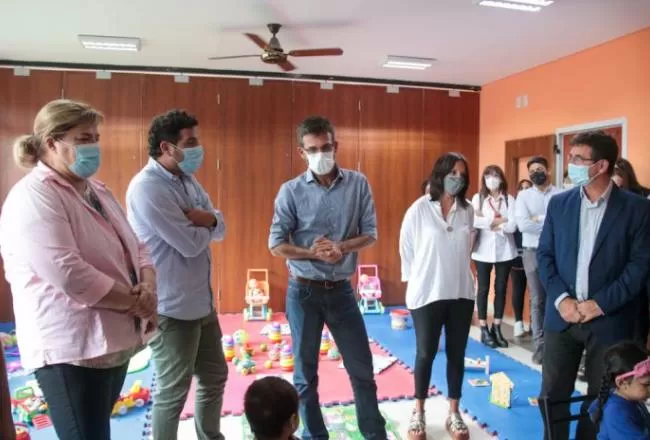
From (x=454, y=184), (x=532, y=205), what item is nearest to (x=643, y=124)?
(x=532, y=205)

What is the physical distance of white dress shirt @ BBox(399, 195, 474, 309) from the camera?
2598mm

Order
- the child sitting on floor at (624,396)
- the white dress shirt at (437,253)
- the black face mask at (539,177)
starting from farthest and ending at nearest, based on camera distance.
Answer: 1. the black face mask at (539,177)
2. the white dress shirt at (437,253)
3. the child sitting on floor at (624,396)

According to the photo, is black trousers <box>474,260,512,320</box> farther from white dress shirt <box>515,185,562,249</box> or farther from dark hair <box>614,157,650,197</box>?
dark hair <box>614,157,650,197</box>

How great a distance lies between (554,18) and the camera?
13.3ft

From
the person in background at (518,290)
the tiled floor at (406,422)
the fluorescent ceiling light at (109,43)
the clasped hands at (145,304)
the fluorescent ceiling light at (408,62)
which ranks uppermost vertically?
the fluorescent ceiling light at (109,43)

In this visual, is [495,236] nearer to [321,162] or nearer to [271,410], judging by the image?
[321,162]

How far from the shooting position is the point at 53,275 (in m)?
1.40

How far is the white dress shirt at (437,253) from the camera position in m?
2.60

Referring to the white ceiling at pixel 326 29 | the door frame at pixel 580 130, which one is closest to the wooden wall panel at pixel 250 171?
the white ceiling at pixel 326 29

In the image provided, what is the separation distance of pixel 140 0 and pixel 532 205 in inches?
142

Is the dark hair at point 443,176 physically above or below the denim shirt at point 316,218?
above

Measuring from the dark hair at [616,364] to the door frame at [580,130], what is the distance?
10.4 feet

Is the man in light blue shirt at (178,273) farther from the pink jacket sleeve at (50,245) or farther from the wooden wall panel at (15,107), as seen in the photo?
the wooden wall panel at (15,107)

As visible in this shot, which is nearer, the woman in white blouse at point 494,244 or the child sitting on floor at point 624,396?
the child sitting on floor at point 624,396
